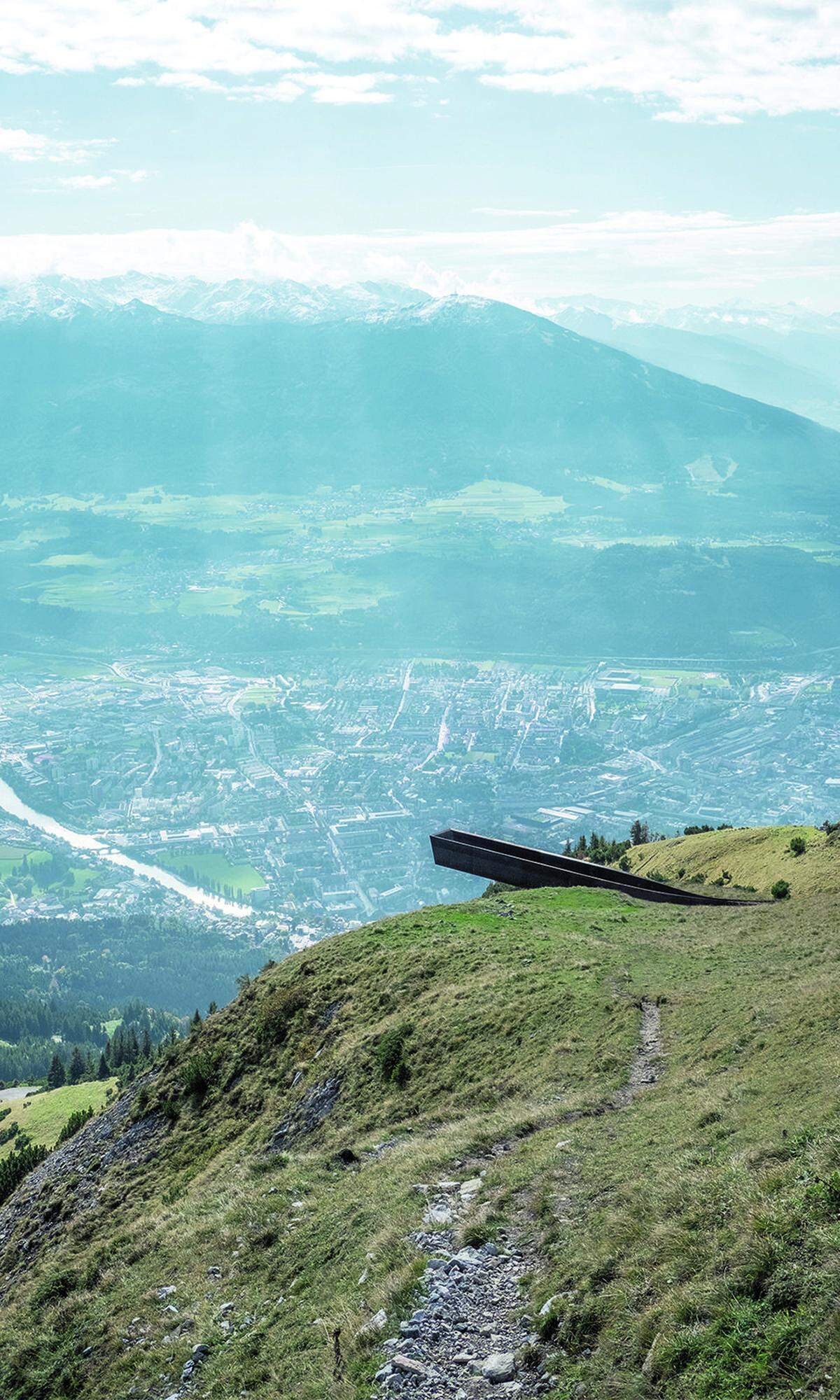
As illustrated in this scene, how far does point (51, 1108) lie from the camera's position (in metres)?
70.8

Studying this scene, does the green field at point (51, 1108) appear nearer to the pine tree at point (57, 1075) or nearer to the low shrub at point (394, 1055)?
the pine tree at point (57, 1075)

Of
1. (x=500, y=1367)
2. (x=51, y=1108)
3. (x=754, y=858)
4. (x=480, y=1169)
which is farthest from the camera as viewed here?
(x=51, y=1108)

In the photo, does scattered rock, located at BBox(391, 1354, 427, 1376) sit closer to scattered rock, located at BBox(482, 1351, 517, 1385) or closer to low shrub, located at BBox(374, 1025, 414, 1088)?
scattered rock, located at BBox(482, 1351, 517, 1385)

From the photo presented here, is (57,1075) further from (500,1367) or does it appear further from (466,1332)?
(500,1367)

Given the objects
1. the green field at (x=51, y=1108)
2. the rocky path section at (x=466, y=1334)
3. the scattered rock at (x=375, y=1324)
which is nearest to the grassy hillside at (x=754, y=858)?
the rocky path section at (x=466, y=1334)

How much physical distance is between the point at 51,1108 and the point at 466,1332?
68.0 meters

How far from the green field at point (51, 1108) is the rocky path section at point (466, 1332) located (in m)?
54.5

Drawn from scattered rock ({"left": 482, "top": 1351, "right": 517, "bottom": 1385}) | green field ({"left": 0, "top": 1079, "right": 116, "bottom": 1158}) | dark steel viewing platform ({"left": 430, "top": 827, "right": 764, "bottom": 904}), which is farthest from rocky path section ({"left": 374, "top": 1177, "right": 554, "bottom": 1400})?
green field ({"left": 0, "top": 1079, "right": 116, "bottom": 1158})

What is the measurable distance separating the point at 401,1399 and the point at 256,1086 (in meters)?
18.0

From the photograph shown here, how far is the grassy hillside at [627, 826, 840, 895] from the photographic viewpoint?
37.3 metres

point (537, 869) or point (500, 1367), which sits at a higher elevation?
point (500, 1367)

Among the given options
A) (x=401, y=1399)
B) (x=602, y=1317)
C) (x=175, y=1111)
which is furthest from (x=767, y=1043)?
(x=175, y=1111)

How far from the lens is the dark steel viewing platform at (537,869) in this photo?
40.0 m

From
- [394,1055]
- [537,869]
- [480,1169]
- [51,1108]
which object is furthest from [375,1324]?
[51,1108]
